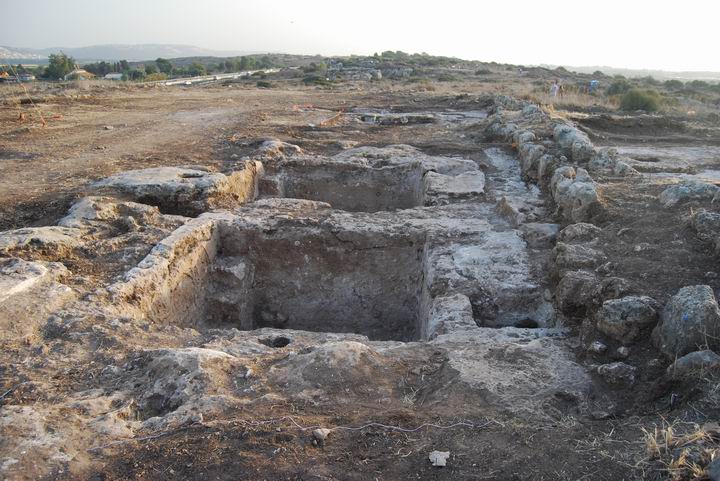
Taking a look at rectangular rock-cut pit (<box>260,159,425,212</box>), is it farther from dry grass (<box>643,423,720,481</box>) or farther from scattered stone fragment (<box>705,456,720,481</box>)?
scattered stone fragment (<box>705,456,720,481</box>)

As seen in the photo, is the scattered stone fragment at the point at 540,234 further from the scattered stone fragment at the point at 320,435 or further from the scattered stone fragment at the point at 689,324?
the scattered stone fragment at the point at 320,435

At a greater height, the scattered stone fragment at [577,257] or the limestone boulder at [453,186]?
the limestone boulder at [453,186]

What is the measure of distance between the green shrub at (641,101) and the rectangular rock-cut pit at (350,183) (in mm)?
10527

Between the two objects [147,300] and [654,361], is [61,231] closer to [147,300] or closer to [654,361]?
[147,300]

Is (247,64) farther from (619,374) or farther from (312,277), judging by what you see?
(619,374)

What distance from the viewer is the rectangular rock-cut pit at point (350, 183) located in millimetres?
8062

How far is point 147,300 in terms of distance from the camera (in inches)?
167

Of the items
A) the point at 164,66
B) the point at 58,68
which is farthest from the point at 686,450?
the point at 164,66

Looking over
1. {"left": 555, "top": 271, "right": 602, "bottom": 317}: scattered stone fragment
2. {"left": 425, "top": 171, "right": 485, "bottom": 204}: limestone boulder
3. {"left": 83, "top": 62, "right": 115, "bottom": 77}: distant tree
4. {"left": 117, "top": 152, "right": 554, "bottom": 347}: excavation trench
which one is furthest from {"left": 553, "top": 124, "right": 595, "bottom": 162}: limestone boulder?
{"left": 83, "top": 62, "right": 115, "bottom": 77}: distant tree

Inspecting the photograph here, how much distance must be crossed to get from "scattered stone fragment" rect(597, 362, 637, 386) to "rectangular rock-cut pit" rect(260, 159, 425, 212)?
526 centimetres

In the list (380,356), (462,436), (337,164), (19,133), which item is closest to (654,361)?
(462,436)

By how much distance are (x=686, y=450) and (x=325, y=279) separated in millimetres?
4191

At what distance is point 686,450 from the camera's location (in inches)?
76.0

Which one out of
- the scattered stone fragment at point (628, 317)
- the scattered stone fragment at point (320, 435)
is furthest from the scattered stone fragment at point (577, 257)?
the scattered stone fragment at point (320, 435)
